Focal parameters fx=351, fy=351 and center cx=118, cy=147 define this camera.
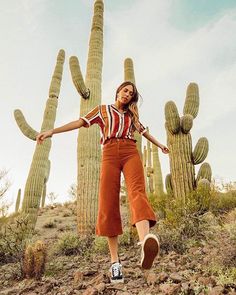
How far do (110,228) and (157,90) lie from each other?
13187 millimetres

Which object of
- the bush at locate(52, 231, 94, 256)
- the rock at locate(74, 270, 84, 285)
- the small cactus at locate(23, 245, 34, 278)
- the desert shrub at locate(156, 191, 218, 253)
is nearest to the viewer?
the rock at locate(74, 270, 84, 285)

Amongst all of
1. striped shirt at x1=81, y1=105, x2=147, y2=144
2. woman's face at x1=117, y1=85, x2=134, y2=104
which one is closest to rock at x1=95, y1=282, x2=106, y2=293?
striped shirt at x1=81, y1=105, x2=147, y2=144

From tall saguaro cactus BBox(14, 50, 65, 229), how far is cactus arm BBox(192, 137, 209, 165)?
14.1 feet

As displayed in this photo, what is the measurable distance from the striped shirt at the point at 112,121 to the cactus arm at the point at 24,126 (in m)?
6.67

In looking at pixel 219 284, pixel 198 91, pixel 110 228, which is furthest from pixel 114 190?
pixel 198 91

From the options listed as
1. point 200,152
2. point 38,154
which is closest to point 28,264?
point 200,152

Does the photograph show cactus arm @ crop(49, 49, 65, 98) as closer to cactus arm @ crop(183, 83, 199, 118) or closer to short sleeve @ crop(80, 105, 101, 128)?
cactus arm @ crop(183, 83, 199, 118)

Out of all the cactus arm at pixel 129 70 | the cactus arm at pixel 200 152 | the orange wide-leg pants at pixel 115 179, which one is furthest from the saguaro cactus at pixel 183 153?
the orange wide-leg pants at pixel 115 179

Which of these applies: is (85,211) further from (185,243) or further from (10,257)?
(185,243)

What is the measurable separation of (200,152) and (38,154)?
4.63 meters

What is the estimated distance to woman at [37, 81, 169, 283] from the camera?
3330 millimetres

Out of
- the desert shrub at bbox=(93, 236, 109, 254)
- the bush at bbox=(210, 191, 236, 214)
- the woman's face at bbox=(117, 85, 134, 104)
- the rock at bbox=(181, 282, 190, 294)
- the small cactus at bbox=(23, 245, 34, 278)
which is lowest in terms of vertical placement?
the rock at bbox=(181, 282, 190, 294)

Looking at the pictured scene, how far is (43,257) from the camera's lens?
5.03m

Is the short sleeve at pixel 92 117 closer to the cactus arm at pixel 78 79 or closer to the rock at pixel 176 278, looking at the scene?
the rock at pixel 176 278
